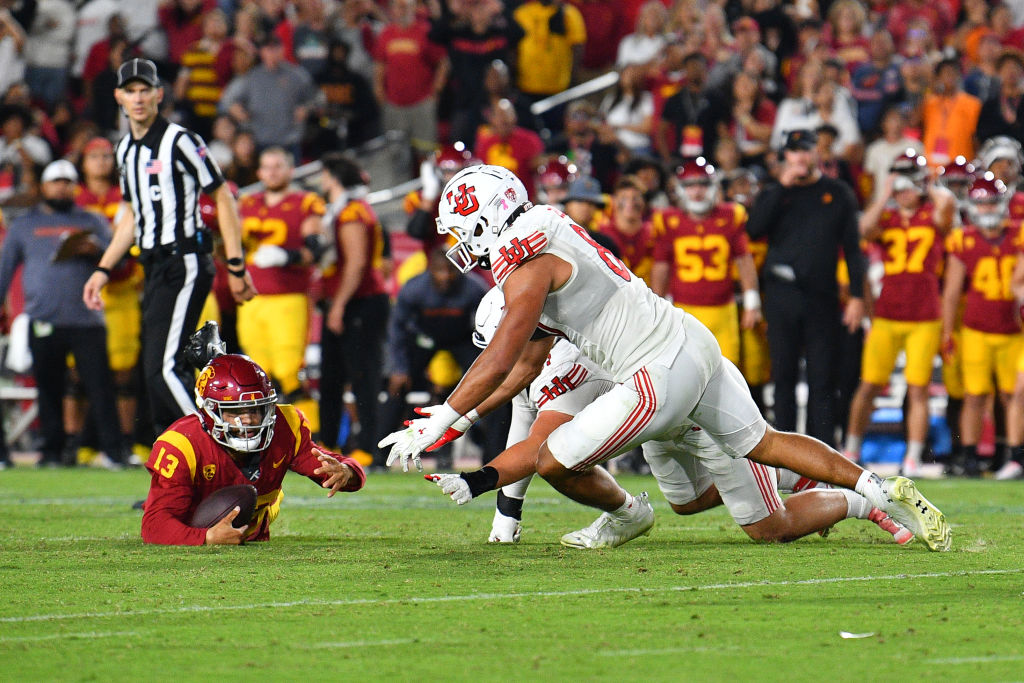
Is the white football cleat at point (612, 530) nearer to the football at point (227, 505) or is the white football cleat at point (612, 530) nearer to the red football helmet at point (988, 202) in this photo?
the football at point (227, 505)

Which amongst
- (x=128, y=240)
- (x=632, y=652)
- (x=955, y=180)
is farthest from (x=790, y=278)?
(x=632, y=652)

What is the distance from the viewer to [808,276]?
35.9 feet

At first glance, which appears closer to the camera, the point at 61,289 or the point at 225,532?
the point at 225,532

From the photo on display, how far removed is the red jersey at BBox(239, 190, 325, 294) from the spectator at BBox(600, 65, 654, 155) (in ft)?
14.2

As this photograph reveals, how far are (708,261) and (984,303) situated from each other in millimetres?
A: 2008

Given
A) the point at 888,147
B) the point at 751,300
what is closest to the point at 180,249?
the point at 751,300

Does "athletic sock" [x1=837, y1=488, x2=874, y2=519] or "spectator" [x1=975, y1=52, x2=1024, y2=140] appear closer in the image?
"athletic sock" [x1=837, y1=488, x2=874, y2=519]

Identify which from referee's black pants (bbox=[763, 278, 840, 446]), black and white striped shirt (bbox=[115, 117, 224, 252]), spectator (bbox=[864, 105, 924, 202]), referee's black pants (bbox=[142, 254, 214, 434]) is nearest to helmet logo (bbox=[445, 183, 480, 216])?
referee's black pants (bbox=[142, 254, 214, 434])

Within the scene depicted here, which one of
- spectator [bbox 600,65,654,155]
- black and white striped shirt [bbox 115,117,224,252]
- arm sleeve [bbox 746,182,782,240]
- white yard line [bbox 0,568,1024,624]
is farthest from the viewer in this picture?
spectator [bbox 600,65,654,155]

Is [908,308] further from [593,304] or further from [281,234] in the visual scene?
[593,304]

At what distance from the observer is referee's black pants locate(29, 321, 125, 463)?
11789 millimetres

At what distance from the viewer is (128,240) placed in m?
8.52

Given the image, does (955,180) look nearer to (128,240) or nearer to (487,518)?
(487,518)

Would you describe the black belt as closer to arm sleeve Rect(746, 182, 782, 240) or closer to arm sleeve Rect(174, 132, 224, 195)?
arm sleeve Rect(174, 132, 224, 195)
